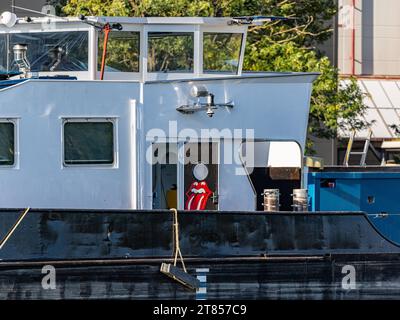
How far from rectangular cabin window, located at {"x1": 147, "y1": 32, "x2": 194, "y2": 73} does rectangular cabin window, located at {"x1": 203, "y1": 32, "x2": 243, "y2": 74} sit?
20 cm

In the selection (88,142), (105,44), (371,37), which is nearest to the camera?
(88,142)

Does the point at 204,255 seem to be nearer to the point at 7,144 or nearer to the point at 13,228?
the point at 13,228

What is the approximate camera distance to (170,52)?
10.8m

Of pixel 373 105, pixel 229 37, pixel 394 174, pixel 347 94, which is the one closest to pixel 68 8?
pixel 347 94

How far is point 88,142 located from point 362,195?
3.12 metres

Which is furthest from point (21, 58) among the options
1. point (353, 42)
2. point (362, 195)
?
point (353, 42)

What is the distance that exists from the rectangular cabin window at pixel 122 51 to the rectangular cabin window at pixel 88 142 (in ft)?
3.46

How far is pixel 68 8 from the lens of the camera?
19.5 metres

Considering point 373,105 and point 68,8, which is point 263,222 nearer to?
point 68,8

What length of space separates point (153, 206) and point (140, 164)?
0.66 meters

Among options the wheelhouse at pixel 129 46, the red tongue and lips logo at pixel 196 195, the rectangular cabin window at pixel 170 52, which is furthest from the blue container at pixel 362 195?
the rectangular cabin window at pixel 170 52

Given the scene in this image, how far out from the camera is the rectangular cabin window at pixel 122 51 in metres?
10.7

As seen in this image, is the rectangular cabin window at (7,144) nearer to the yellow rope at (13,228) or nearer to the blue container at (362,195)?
the yellow rope at (13,228)

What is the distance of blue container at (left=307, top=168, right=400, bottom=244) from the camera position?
10.7m
